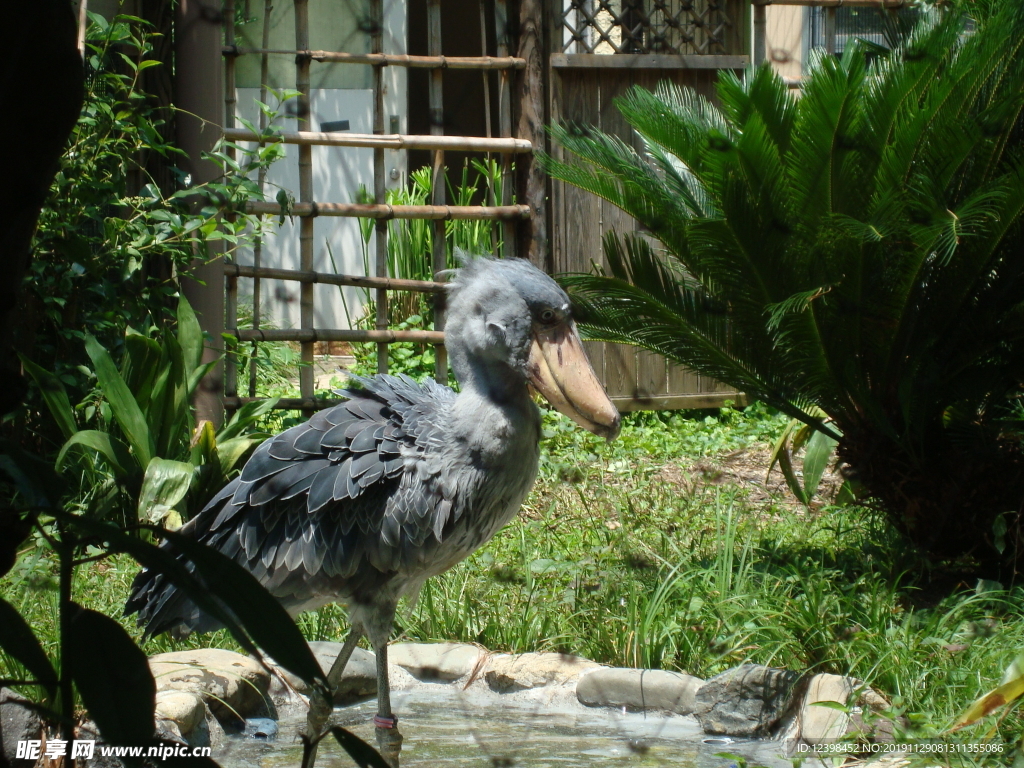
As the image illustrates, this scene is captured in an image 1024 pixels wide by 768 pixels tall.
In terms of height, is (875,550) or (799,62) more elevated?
(799,62)

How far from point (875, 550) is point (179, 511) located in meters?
2.73

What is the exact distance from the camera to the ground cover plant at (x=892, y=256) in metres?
3.26

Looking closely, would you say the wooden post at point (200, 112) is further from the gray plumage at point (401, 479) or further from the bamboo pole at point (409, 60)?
the gray plumage at point (401, 479)

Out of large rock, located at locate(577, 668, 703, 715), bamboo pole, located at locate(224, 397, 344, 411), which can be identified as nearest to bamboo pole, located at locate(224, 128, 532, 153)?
bamboo pole, located at locate(224, 397, 344, 411)

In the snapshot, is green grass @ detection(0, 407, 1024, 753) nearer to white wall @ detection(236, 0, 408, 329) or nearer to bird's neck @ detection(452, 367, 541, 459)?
bird's neck @ detection(452, 367, 541, 459)

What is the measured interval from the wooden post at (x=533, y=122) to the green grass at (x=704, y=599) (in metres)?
1.69

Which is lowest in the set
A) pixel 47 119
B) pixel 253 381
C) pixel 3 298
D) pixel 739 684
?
pixel 739 684

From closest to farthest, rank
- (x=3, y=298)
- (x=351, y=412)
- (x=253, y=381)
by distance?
(x=3, y=298) < (x=351, y=412) < (x=253, y=381)

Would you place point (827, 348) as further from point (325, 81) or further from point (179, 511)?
point (325, 81)

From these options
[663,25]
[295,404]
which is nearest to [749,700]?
[295,404]

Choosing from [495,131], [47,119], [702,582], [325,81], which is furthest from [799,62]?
[47,119]

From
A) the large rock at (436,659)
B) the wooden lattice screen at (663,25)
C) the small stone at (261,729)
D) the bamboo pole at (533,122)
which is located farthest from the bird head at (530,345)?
the wooden lattice screen at (663,25)

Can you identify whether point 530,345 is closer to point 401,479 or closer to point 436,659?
point 401,479

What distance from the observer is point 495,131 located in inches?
318
